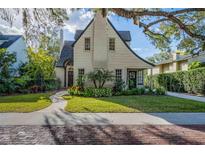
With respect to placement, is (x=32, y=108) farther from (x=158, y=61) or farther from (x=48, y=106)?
(x=158, y=61)

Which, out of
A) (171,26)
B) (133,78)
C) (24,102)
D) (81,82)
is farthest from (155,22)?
(133,78)

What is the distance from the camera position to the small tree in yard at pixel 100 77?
35.3ft

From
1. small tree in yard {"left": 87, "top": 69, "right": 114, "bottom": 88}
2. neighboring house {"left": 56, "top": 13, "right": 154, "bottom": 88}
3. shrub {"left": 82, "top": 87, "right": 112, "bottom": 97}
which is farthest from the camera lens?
small tree in yard {"left": 87, "top": 69, "right": 114, "bottom": 88}

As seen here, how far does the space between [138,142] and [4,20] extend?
4.10 metres

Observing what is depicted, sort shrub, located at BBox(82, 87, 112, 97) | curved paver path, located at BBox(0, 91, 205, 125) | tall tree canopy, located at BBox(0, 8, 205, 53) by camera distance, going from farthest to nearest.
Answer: shrub, located at BBox(82, 87, 112, 97) → tall tree canopy, located at BBox(0, 8, 205, 53) → curved paver path, located at BBox(0, 91, 205, 125)

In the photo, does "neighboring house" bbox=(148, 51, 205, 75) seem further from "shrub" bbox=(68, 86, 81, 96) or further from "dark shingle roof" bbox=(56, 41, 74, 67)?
"shrub" bbox=(68, 86, 81, 96)

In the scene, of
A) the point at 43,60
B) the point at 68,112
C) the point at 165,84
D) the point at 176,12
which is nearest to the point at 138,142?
the point at 68,112

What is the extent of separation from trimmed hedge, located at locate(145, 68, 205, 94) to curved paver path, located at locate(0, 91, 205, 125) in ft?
20.5

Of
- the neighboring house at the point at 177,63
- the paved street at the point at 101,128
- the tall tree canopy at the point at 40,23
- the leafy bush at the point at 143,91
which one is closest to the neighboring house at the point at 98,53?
the leafy bush at the point at 143,91

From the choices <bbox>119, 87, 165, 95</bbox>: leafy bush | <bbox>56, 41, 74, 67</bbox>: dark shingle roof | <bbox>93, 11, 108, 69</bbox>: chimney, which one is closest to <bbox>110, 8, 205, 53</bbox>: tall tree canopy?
<bbox>93, 11, 108, 69</bbox>: chimney

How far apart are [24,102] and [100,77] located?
13.4 ft

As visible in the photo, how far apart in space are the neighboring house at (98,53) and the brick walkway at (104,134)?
3777 millimetres

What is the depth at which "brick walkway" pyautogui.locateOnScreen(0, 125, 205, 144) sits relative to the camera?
3.84m

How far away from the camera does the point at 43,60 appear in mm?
7965
